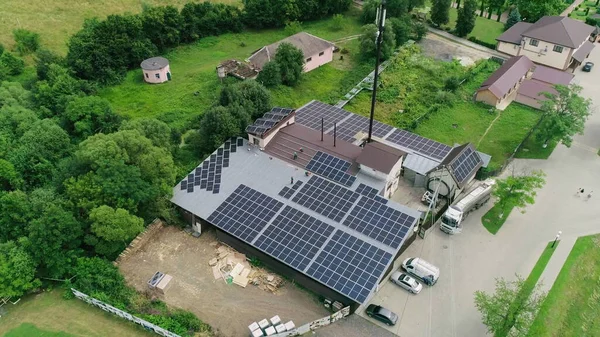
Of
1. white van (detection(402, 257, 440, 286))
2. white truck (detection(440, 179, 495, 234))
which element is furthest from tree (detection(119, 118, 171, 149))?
white truck (detection(440, 179, 495, 234))

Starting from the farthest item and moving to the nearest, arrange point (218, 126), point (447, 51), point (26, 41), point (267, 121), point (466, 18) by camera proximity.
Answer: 1. point (466, 18)
2. point (447, 51)
3. point (26, 41)
4. point (267, 121)
5. point (218, 126)

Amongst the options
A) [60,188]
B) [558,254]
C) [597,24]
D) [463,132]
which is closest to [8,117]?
[60,188]

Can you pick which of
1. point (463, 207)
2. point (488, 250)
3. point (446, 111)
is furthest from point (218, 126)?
point (446, 111)

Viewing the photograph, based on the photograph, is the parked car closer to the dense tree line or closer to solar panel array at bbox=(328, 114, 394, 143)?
solar panel array at bbox=(328, 114, 394, 143)

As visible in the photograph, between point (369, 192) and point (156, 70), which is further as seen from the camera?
point (156, 70)

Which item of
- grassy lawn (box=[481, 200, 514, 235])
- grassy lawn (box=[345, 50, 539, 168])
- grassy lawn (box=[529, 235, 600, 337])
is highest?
grassy lawn (box=[345, 50, 539, 168])

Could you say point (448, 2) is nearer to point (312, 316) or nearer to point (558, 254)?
point (558, 254)

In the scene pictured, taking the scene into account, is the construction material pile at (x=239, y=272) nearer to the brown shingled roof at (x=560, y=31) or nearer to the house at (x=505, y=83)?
the house at (x=505, y=83)

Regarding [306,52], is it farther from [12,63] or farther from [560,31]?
[12,63]
